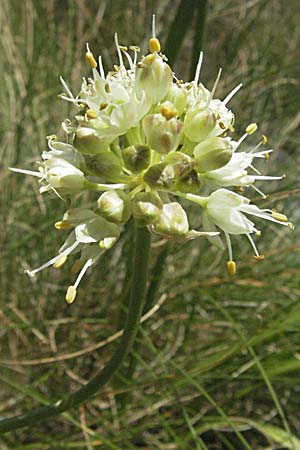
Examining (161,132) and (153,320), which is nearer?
(161,132)

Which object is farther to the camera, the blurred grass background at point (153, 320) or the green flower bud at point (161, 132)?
the blurred grass background at point (153, 320)

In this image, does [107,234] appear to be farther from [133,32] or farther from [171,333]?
[133,32]

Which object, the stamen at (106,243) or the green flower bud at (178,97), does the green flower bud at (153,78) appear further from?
the stamen at (106,243)

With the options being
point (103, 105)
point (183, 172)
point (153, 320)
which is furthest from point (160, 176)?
point (153, 320)

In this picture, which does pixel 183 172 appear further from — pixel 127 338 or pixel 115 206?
pixel 127 338

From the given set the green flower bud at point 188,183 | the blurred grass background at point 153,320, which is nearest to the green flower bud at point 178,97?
the green flower bud at point 188,183

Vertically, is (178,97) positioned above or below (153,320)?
above
